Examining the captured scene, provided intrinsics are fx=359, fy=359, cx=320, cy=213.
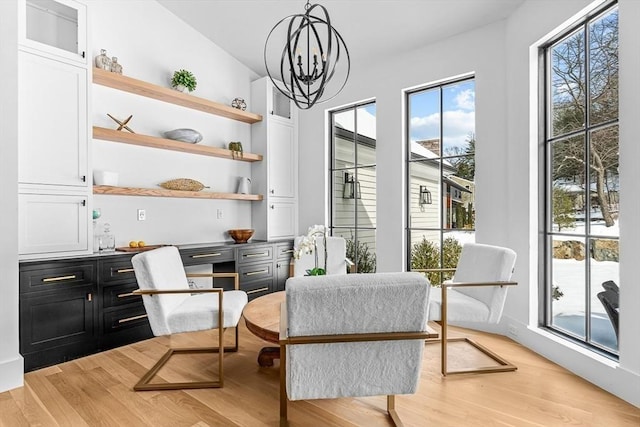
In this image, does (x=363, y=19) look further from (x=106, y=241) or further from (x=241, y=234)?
(x=106, y=241)

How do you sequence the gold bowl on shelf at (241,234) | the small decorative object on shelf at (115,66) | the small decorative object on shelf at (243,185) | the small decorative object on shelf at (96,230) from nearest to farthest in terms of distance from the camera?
the small decorative object on shelf at (96,230)
the small decorative object on shelf at (115,66)
the gold bowl on shelf at (241,234)
the small decorative object on shelf at (243,185)

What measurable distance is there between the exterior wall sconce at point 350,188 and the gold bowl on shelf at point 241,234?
4.37 ft

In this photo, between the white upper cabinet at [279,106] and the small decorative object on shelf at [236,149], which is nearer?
the small decorative object on shelf at [236,149]

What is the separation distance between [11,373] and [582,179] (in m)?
4.28

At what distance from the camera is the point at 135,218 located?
3748 mm

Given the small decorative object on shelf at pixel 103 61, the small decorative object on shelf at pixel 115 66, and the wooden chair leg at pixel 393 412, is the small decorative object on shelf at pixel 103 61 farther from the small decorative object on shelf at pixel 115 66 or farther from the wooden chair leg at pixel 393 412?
Answer: the wooden chair leg at pixel 393 412

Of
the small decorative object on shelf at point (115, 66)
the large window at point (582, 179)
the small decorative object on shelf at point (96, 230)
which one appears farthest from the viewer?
the small decorative object on shelf at point (115, 66)

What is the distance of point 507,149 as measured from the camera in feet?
11.2

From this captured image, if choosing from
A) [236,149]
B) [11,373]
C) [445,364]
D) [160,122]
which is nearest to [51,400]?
[11,373]

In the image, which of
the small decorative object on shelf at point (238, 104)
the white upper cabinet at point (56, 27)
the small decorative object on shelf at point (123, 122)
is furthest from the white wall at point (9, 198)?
the small decorative object on shelf at point (238, 104)

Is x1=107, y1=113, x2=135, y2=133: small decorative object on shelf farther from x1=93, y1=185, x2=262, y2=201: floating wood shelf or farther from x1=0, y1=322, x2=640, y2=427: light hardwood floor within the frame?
x1=0, y1=322, x2=640, y2=427: light hardwood floor

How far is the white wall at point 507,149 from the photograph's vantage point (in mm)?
2213

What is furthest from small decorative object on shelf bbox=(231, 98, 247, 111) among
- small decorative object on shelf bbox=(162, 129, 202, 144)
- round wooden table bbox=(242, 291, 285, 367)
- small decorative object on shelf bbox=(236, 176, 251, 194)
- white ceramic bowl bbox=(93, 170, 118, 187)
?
round wooden table bbox=(242, 291, 285, 367)

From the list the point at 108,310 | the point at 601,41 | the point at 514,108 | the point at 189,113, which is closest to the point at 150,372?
the point at 108,310
